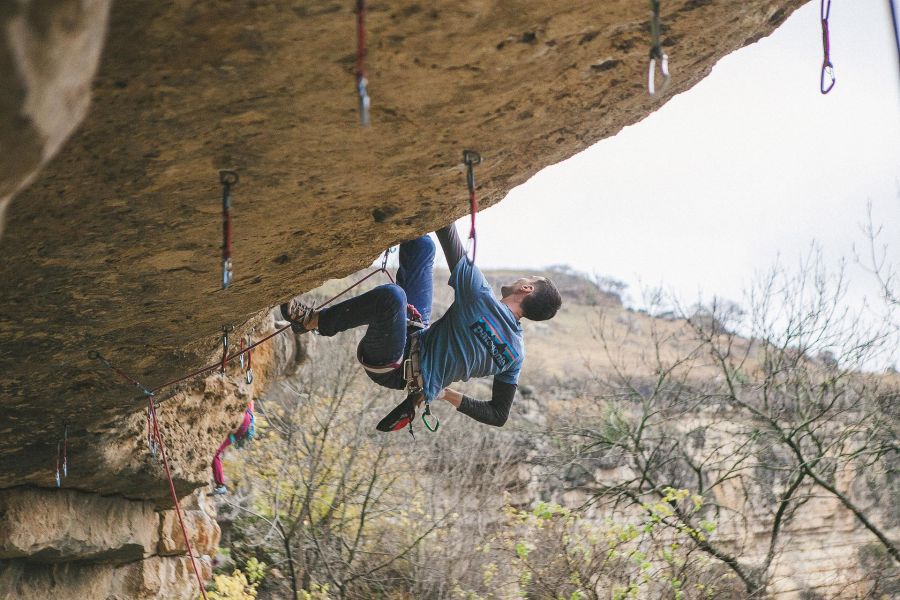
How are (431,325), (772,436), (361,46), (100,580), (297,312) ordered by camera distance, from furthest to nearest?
(772,436) < (100,580) < (431,325) < (297,312) < (361,46)

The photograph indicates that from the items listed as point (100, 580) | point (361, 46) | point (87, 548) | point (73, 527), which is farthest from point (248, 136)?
point (100, 580)

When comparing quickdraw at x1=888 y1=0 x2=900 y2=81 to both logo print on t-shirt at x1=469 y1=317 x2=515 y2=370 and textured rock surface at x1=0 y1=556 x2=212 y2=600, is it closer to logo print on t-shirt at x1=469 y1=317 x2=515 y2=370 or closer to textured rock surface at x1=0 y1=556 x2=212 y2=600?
logo print on t-shirt at x1=469 y1=317 x2=515 y2=370

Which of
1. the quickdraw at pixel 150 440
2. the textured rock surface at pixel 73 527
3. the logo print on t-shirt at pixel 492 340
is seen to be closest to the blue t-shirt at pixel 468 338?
the logo print on t-shirt at pixel 492 340

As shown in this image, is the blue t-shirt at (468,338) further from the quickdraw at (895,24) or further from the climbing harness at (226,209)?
the quickdraw at (895,24)

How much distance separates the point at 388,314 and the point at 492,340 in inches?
26.7

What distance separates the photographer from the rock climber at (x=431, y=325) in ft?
13.7

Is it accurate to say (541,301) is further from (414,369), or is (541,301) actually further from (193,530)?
(193,530)

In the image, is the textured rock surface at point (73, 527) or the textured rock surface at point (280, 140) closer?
the textured rock surface at point (280, 140)

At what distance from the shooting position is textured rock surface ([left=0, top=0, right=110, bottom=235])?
3.92 ft

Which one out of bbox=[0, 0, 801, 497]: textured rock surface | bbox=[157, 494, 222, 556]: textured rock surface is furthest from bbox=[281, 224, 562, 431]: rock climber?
bbox=[157, 494, 222, 556]: textured rock surface

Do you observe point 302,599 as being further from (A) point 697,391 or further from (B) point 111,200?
(B) point 111,200

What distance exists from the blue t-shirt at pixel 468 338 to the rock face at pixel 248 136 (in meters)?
0.74

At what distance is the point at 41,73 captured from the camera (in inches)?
49.3

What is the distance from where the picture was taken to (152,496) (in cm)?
581
